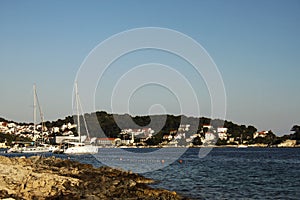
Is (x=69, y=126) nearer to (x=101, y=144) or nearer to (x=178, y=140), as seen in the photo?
(x=101, y=144)

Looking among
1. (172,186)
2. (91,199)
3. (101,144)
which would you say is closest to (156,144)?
(101,144)

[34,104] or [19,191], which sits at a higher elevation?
[34,104]

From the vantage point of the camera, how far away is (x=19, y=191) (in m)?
21.3

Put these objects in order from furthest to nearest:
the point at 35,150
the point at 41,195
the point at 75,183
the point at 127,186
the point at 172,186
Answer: the point at 35,150, the point at 172,186, the point at 127,186, the point at 75,183, the point at 41,195

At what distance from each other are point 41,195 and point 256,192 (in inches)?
643

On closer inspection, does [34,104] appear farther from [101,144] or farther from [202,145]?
[202,145]

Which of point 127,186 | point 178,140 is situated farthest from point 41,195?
point 178,140

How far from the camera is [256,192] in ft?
104

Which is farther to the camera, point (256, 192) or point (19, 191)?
point (256, 192)

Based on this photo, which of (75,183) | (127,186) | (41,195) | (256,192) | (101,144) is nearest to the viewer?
Result: (41,195)

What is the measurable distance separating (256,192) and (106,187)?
11070 millimetres

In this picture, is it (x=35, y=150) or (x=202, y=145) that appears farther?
(x=202, y=145)

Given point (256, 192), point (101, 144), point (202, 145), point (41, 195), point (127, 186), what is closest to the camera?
point (41, 195)

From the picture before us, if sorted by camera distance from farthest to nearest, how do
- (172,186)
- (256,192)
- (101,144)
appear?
(101,144), (172,186), (256,192)
